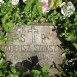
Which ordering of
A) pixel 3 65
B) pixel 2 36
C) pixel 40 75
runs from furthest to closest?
pixel 2 36 → pixel 3 65 → pixel 40 75

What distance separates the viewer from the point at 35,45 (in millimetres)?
3174

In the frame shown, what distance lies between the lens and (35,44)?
10.4 ft

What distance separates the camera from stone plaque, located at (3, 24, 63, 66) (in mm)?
3135

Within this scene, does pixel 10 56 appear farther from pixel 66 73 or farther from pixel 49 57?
pixel 66 73

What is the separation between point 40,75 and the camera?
8.84 ft

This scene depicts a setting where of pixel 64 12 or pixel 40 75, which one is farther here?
pixel 64 12

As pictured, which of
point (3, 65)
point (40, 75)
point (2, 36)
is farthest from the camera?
point (2, 36)

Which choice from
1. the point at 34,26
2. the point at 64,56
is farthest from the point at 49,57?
the point at 34,26

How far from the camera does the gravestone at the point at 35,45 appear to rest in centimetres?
313

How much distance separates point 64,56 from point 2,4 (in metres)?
0.83

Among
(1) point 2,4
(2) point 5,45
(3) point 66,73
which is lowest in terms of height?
(3) point 66,73

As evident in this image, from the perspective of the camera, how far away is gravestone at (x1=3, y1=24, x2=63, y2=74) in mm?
3135

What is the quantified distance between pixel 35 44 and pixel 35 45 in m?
0.01

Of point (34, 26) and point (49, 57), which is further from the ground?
point (34, 26)
